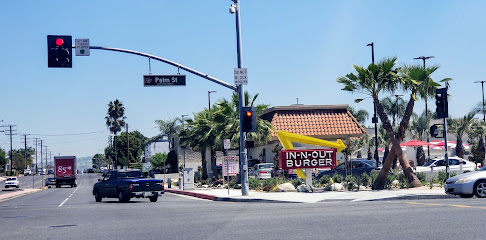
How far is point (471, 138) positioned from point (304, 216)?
5344 centimetres

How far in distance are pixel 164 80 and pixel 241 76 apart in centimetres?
349

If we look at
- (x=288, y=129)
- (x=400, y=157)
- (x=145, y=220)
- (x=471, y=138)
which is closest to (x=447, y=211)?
(x=145, y=220)

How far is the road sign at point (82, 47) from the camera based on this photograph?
81.6 ft

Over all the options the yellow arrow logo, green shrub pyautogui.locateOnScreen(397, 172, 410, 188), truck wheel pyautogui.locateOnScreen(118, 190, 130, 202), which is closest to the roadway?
truck wheel pyautogui.locateOnScreen(118, 190, 130, 202)

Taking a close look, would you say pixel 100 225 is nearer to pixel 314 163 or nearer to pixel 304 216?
pixel 304 216

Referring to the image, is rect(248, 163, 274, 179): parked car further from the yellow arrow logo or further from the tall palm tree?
the yellow arrow logo

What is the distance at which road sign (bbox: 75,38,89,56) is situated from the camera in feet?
81.6

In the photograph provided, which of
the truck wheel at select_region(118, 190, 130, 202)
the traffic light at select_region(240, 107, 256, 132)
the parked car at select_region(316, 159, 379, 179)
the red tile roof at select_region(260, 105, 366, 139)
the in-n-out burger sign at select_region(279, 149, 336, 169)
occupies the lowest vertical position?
the truck wheel at select_region(118, 190, 130, 202)

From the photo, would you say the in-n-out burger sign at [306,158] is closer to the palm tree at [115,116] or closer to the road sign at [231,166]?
the road sign at [231,166]

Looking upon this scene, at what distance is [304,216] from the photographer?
1562 cm

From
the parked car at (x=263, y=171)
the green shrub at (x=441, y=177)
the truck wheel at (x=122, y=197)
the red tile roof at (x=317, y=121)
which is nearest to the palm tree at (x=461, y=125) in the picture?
the red tile roof at (x=317, y=121)

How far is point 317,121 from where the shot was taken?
168 ft

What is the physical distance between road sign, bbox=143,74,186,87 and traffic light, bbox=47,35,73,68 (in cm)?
420

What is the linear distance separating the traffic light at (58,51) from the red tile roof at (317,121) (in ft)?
90.6
